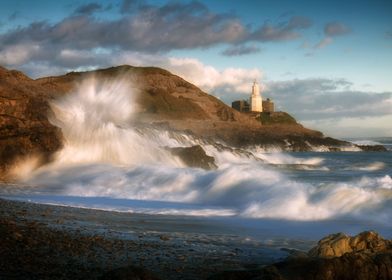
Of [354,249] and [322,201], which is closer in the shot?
[354,249]

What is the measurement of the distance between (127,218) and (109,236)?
2424 mm

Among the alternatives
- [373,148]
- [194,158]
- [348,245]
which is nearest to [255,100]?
[373,148]

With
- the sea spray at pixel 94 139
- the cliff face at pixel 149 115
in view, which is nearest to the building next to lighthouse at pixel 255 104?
the cliff face at pixel 149 115

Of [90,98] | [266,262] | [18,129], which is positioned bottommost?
[266,262]

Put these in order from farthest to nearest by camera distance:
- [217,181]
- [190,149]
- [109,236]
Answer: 1. [190,149]
2. [217,181]
3. [109,236]

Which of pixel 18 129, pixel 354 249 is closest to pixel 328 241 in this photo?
pixel 354 249

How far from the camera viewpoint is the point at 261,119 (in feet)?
377

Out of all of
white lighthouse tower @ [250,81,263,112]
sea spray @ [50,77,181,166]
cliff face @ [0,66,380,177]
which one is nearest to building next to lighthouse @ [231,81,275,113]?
white lighthouse tower @ [250,81,263,112]

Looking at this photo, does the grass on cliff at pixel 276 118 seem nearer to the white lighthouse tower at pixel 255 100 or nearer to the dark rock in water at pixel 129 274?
the white lighthouse tower at pixel 255 100

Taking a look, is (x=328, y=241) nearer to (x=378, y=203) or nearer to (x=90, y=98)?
(x=378, y=203)

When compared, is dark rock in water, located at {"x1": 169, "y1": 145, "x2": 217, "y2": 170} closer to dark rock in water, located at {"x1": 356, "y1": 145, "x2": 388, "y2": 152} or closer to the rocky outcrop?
the rocky outcrop

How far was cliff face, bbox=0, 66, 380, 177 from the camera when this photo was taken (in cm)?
1936

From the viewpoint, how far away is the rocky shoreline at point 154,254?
216 inches

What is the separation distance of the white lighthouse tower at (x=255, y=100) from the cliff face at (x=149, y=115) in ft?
96.8
